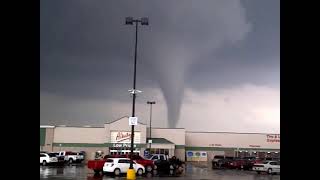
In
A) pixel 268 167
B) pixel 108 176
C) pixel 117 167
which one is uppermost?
pixel 117 167

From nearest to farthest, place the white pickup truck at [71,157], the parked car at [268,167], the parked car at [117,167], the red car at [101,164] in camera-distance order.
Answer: the parked car at [117,167] → the red car at [101,164] → the parked car at [268,167] → the white pickup truck at [71,157]

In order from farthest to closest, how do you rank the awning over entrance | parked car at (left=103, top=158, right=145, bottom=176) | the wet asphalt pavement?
the awning over entrance
parked car at (left=103, top=158, right=145, bottom=176)
the wet asphalt pavement

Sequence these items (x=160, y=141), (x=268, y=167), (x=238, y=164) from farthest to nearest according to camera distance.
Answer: (x=160, y=141) < (x=238, y=164) < (x=268, y=167)

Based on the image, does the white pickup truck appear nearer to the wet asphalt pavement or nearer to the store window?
the store window

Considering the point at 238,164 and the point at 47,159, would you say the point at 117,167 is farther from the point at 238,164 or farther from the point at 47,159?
the point at 238,164

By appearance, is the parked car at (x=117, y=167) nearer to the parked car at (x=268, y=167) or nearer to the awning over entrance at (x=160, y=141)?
the parked car at (x=268, y=167)

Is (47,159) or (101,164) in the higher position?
(101,164)

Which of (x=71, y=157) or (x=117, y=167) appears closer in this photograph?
(x=117, y=167)

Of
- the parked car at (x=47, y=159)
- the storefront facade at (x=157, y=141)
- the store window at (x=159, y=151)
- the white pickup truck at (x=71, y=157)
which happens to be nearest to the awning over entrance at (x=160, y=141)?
the storefront facade at (x=157, y=141)

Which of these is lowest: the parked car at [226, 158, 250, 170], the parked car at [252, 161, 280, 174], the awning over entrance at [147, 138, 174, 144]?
the parked car at [226, 158, 250, 170]

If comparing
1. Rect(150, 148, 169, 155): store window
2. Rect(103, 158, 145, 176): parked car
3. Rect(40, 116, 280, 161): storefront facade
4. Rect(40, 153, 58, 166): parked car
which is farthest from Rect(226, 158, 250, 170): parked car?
Rect(103, 158, 145, 176): parked car

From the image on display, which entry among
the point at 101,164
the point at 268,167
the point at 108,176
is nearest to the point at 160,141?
the point at 268,167
